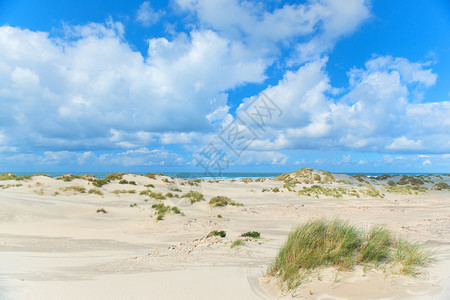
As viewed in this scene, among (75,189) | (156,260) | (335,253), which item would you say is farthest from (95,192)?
(335,253)

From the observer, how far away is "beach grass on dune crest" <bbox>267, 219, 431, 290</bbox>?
4652mm

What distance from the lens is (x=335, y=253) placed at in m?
4.84

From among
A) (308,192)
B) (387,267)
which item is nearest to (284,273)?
(387,267)

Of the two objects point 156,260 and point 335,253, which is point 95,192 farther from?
point 335,253

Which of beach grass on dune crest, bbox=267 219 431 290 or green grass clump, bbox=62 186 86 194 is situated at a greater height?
green grass clump, bbox=62 186 86 194

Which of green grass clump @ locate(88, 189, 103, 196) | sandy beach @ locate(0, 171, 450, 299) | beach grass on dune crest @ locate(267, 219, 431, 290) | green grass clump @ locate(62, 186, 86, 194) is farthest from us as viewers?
green grass clump @ locate(62, 186, 86, 194)

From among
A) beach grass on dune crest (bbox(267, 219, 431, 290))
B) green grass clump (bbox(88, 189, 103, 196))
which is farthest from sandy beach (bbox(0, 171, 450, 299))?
green grass clump (bbox(88, 189, 103, 196))

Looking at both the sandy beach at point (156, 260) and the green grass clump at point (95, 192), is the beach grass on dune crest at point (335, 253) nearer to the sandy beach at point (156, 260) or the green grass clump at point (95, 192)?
the sandy beach at point (156, 260)

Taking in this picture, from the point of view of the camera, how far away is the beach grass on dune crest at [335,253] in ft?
15.3

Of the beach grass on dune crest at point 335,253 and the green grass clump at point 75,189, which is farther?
the green grass clump at point 75,189

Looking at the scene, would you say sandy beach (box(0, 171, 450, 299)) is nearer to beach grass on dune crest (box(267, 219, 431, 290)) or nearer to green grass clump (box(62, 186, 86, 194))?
beach grass on dune crest (box(267, 219, 431, 290))

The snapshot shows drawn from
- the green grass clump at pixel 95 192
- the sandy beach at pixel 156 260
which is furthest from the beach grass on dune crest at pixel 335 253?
the green grass clump at pixel 95 192

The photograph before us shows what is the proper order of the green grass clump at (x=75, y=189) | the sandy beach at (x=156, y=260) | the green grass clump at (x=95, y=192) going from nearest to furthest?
the sandy beach at (x=156, y=260), the green grass clump at (x=95, y=192), the green grass clump at (x=75, y=189)

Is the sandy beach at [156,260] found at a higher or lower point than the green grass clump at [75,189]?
lower
